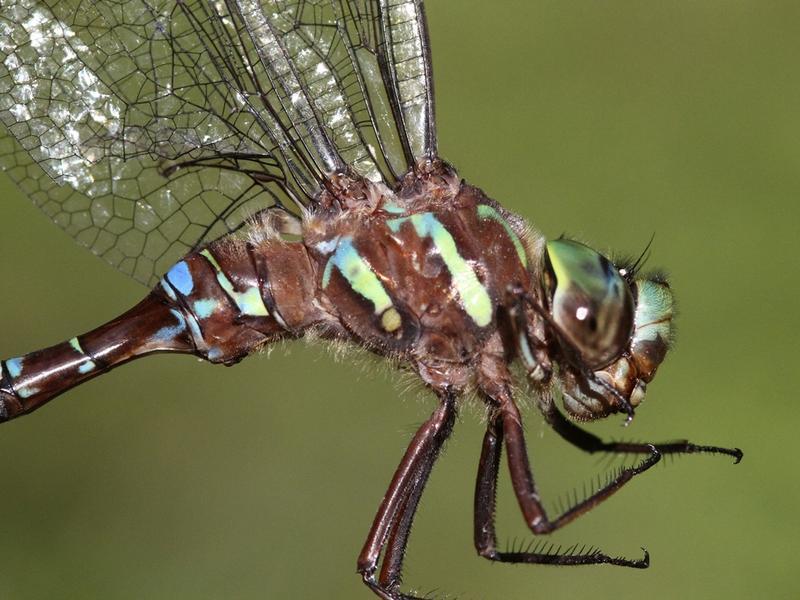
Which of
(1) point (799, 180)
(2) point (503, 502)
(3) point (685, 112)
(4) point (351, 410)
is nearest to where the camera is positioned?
(2) point (503, 502)

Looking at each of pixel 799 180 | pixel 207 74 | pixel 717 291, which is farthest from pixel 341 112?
pixel 799 180

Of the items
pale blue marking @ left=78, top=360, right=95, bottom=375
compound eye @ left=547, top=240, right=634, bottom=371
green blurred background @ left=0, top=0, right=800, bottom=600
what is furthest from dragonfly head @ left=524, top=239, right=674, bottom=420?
green blurred background @ left=0, top=0, right=800, bottom=600

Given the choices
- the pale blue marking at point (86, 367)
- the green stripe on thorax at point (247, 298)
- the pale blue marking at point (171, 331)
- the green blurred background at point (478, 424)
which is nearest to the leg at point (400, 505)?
the green stripe on thorax at point (247, 298)

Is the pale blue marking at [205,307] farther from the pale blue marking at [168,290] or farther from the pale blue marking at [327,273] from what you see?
the pale blue marking at [327,273]

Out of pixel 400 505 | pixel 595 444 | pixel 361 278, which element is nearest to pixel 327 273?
pixel 361 278

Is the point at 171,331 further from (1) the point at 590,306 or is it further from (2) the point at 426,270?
(1) the point at 590,306

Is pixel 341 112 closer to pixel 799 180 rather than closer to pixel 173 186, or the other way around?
pixel 173 186
